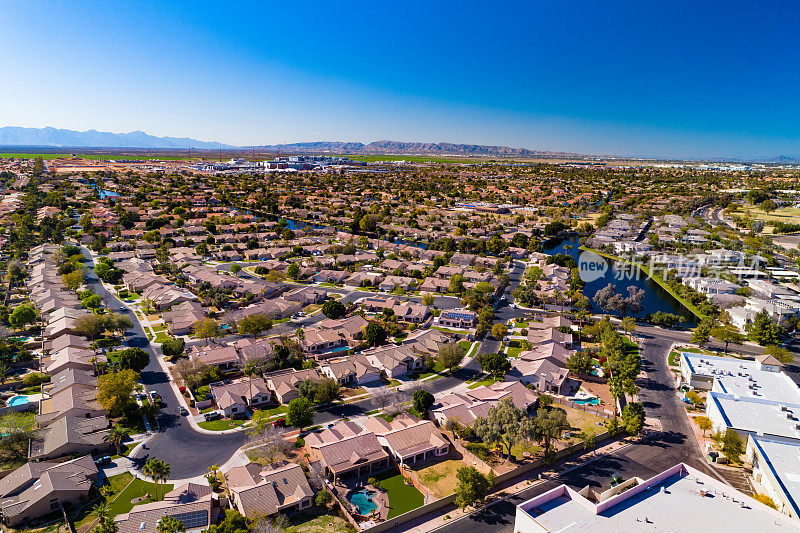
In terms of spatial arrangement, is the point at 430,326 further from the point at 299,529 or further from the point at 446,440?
the point at 299,529

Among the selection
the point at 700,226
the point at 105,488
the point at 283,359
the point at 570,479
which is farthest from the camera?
the point at 700,226

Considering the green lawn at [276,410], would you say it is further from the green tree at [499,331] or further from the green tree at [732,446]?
the green tree at [732,446]

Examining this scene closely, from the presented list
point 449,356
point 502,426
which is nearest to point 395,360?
point 449,356

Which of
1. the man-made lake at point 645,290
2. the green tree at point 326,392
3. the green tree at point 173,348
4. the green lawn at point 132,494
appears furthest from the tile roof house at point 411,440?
the man-made lake at point 645,290

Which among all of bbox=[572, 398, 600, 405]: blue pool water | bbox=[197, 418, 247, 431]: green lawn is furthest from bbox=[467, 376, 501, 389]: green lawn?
bbox=[197, 418, 247, 431]: green lawn

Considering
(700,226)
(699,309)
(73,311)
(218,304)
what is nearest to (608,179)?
(700,226)

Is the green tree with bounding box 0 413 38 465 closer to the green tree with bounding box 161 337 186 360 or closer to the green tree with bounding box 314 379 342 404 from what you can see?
the green tree with bounding box 161 337 186 360
